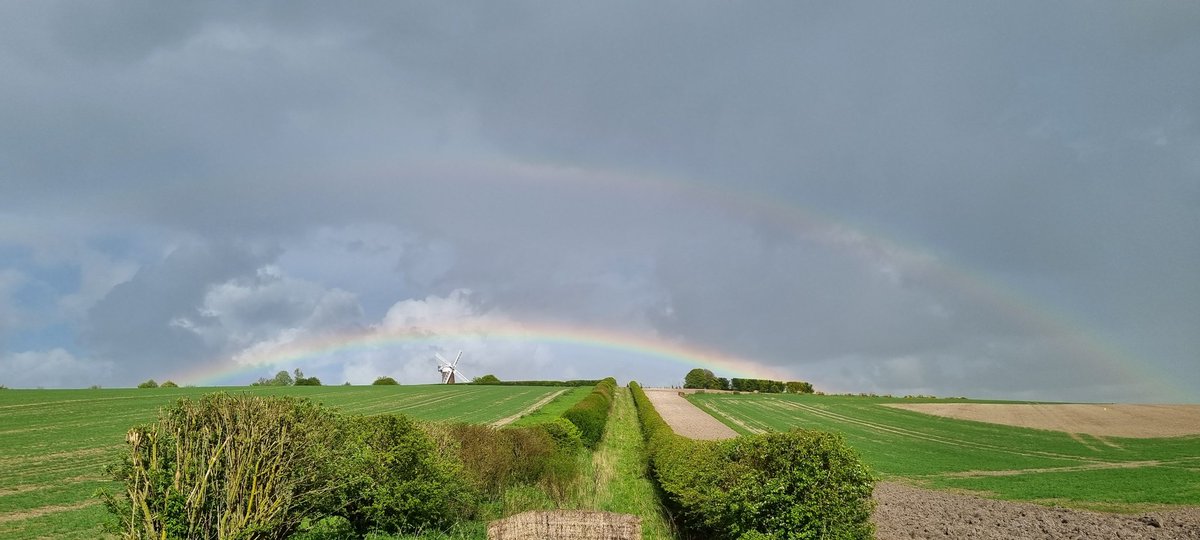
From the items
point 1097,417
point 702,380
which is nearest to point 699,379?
point 702,380

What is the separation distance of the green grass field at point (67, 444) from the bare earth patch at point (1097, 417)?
5547 centimetres

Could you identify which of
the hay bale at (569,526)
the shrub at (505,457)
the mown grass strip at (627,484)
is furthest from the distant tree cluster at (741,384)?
the hay bale at (569,526)

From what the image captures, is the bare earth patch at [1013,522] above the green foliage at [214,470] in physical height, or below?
below

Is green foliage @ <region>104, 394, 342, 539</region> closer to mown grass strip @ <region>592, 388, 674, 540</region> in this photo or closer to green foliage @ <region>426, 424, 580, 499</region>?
mown grass strip @ <region>592, 388, 674, 540</region>

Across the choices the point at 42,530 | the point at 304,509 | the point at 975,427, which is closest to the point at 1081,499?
the point at 304,509

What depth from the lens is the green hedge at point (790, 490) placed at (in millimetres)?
11555

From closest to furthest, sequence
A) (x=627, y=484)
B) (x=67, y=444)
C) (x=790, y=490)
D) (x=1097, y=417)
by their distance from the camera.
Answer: (x=790, y=490), (x=627, y=484), (x=67, y=444), (x=1097, y=417)

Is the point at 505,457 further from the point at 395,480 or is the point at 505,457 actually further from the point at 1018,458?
the point at 1018,458

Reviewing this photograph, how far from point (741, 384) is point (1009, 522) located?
12878 cm

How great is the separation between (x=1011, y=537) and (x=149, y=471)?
68.0 feet

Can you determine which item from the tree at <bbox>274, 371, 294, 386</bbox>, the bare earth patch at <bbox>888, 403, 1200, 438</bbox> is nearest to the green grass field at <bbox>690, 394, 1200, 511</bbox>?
the bare earth patch at <bbox>888, 403, 1200, 438</bbox>

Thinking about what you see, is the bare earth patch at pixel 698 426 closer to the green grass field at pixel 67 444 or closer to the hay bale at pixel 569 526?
the green grass field at pixel 67 444

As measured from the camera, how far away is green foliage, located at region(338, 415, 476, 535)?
12477 millimetres

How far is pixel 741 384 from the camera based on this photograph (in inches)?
5738
